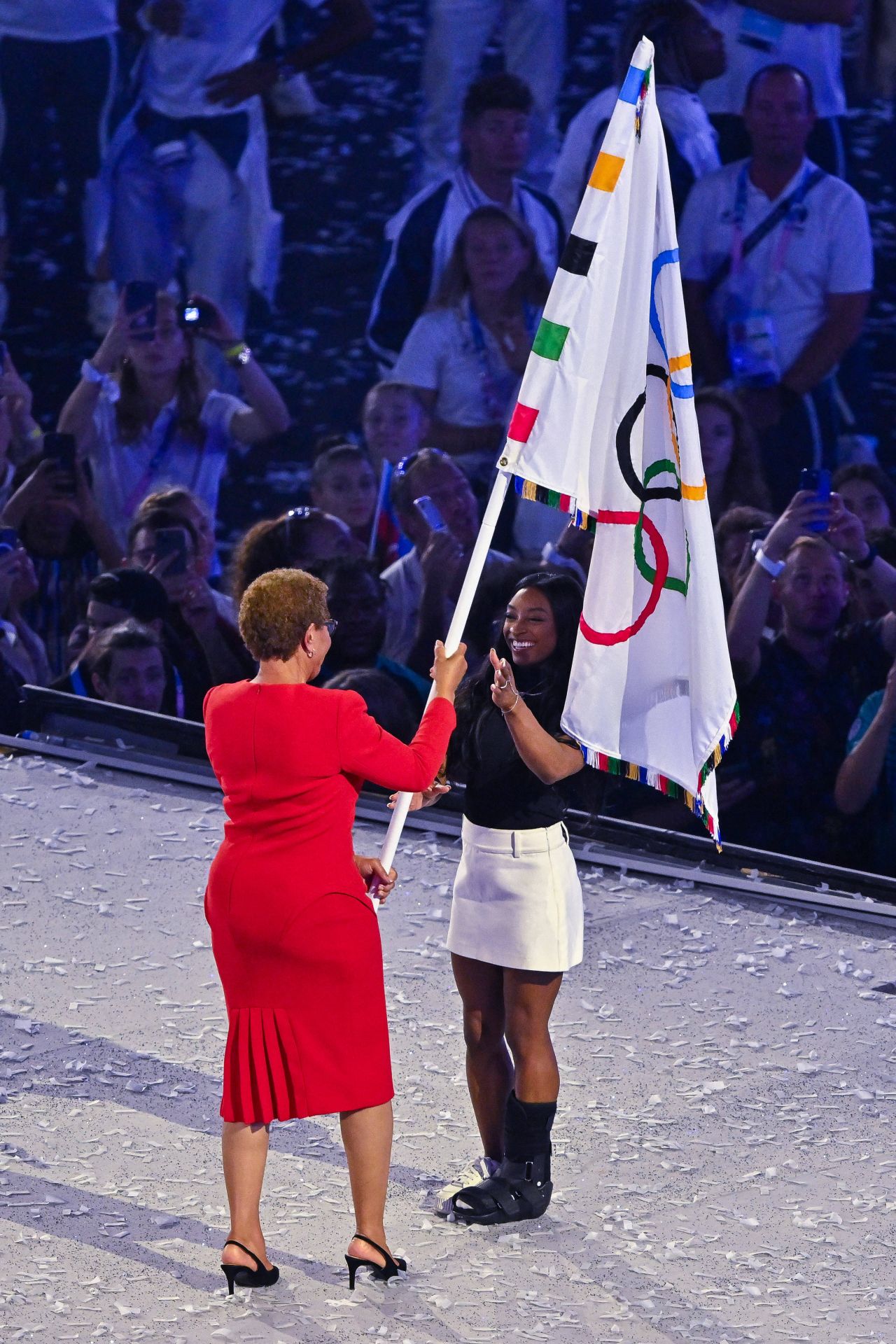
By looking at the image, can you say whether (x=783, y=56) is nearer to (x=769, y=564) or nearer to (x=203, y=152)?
(x=769, y=564)

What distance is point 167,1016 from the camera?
4.33 meters

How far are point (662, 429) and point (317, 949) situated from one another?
130 cm

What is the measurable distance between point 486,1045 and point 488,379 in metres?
3.38

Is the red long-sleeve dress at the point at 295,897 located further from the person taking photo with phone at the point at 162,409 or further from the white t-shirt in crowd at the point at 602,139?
the person taking photo with phone at the point at 162,409

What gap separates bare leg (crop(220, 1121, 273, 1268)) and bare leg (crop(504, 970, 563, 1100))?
1.89 ft

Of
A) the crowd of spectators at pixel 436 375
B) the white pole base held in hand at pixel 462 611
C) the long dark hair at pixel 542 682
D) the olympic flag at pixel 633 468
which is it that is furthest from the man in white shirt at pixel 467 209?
the white pole base held in hand at pixel 462 611

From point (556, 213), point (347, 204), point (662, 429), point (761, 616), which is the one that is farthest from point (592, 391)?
point (347, 204)

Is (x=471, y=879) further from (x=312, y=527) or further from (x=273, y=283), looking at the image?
(x=273, y=283)

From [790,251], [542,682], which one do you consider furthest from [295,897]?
[790,251]

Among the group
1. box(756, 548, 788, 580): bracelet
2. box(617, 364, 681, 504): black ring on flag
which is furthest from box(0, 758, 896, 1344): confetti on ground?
box(617, 364, 681, 504): black ring on flag

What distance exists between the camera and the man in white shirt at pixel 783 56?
5430 mm

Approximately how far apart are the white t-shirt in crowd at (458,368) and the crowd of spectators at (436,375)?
0.03ft

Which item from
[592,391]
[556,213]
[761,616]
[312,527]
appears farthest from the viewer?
[312,527]

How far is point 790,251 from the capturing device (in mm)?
5566
